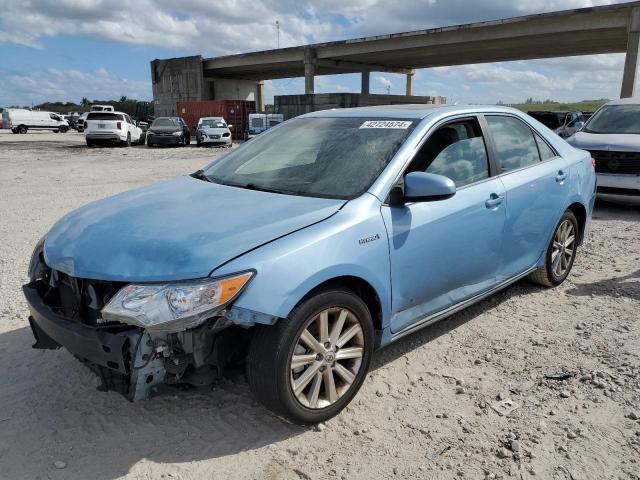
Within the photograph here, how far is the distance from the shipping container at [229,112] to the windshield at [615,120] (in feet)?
99.1

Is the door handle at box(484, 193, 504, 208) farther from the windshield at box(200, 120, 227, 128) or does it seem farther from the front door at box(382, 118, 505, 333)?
the windshield at box(200, 120, 227, 128)

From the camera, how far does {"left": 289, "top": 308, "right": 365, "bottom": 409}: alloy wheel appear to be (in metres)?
2.68

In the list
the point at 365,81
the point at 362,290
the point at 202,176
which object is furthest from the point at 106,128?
the point at 365,81

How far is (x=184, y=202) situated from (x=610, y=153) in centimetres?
743

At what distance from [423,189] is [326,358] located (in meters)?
1.08

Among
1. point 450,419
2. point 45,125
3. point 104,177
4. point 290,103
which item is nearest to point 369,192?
point 450,419

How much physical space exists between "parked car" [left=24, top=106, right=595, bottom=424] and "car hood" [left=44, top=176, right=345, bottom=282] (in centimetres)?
1

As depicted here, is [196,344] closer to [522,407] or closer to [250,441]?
[250,441]

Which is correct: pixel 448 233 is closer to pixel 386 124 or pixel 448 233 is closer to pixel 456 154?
pixel 456 154

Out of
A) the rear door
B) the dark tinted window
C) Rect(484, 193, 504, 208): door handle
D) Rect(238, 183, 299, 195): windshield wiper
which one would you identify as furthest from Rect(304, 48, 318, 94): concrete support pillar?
Rect(238, 183, 299, 195): windshield wiper

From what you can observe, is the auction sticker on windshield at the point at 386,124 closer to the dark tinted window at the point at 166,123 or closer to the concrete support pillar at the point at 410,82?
the dark tinted window at the point at 166,123

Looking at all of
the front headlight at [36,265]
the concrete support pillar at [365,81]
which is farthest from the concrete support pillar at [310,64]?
the front headlight at [36,265]

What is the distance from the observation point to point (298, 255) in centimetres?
255

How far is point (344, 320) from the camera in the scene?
2.81m
